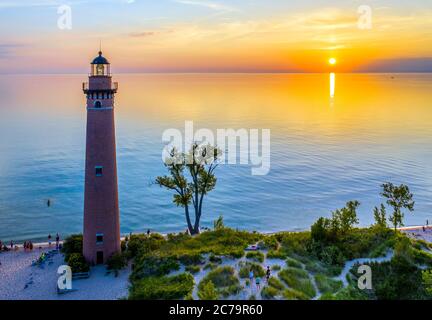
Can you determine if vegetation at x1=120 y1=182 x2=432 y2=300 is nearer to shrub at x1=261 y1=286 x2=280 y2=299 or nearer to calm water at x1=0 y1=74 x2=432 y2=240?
shrub at x1=261 y1=286 x2=280 y2=299

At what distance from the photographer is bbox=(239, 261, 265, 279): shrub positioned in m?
26.0

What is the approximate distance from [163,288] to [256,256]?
23.7 feet

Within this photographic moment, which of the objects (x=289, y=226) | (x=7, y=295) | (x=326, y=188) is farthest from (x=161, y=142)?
(x=7, y=295)

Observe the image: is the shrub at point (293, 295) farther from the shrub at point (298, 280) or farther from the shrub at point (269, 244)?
the shrub at point (269, 244)

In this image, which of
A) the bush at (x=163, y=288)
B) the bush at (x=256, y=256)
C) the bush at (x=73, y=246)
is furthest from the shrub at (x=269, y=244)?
the bush at (x=73, y=246)

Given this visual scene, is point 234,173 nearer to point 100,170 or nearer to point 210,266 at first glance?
point 100,170

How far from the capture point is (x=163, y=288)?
81.8ft

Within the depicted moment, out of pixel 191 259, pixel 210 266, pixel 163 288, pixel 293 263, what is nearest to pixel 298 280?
pixel 293 263

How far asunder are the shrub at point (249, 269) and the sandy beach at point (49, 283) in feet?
25.9

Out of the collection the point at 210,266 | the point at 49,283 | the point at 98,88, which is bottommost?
the point at 49,283

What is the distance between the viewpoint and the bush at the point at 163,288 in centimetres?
2400

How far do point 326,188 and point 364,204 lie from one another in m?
7.35

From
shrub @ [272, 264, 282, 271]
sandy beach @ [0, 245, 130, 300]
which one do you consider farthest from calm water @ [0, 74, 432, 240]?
shrub @ [272, 264, 282, 271]

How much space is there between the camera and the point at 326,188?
63844 mm
